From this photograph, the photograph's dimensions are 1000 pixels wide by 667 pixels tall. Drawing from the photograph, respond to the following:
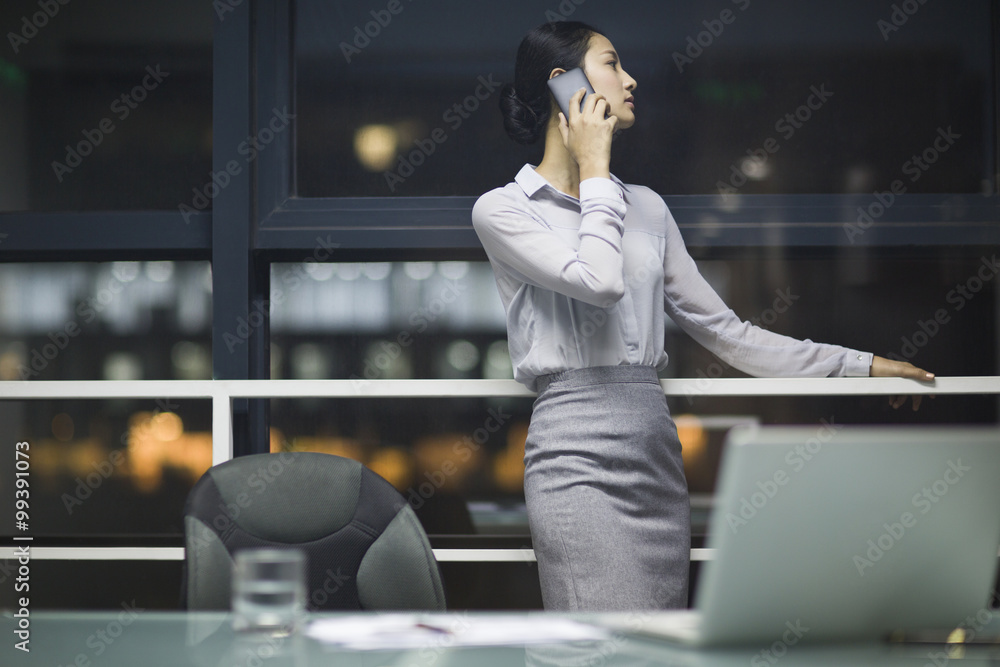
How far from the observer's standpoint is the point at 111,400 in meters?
2.53

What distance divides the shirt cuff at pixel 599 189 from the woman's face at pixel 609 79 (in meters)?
0.22

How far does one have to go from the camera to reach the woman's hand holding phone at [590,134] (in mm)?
1680

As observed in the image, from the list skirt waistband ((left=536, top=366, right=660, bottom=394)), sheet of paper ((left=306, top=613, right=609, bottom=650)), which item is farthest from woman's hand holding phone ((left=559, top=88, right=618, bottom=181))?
sheet of paper ((left=306, top=613, right=609, bottom=650))

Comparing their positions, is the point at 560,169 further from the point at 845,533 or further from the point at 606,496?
the point at 845,533

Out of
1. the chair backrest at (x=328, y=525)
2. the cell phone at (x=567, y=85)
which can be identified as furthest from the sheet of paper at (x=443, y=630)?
the cell phone at (x=567, y=85)

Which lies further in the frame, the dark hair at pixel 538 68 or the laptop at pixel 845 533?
the dark hair at pixel 538 68

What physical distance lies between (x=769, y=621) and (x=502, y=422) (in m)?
1.81

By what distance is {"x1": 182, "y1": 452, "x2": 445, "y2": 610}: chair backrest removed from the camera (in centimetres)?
129

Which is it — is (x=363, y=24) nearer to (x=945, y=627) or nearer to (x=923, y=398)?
(x=923, y=398)

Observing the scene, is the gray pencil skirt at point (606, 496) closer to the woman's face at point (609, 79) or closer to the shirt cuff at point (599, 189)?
the shirt cuff at point (599, 189)

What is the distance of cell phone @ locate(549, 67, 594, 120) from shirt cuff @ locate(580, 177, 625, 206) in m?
0.20

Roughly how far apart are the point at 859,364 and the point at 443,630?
4.23ft

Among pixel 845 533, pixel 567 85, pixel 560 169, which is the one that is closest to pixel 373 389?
pixel 560 169

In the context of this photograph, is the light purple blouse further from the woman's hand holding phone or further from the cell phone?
the cell phone
